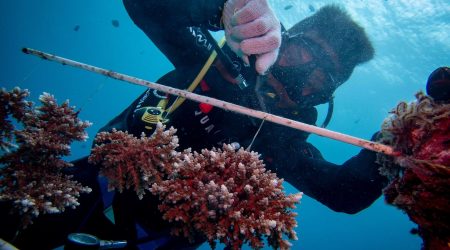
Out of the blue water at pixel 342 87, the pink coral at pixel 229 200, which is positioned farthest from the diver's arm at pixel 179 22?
the blue water at pixel 342 87

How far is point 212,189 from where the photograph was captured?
1.94m

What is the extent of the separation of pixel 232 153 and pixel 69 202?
5.10ft

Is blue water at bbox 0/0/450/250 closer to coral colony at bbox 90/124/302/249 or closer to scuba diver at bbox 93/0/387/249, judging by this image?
scuba diver at bbox 93/0/387/249

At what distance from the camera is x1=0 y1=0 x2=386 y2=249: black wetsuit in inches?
115

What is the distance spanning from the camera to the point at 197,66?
11.2 ft

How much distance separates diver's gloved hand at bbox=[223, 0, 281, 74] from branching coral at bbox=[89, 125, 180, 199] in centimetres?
100

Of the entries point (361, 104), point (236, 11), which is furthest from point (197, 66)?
point (361, 104)

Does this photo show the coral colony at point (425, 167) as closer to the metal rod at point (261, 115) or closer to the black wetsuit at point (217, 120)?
the metal rod at point (261, 115)

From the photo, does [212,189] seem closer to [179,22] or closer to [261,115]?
[261,115]

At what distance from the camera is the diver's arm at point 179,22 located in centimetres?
275

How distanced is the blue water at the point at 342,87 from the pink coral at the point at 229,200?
59.3ft

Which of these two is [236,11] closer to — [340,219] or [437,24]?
[437,24]

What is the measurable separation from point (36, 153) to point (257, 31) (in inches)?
87.4

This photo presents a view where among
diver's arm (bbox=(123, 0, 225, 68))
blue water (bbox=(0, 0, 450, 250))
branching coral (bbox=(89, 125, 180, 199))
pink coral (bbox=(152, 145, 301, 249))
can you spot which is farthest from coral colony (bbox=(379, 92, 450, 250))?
blue water (bbox=(0, 0, 450, 250))
